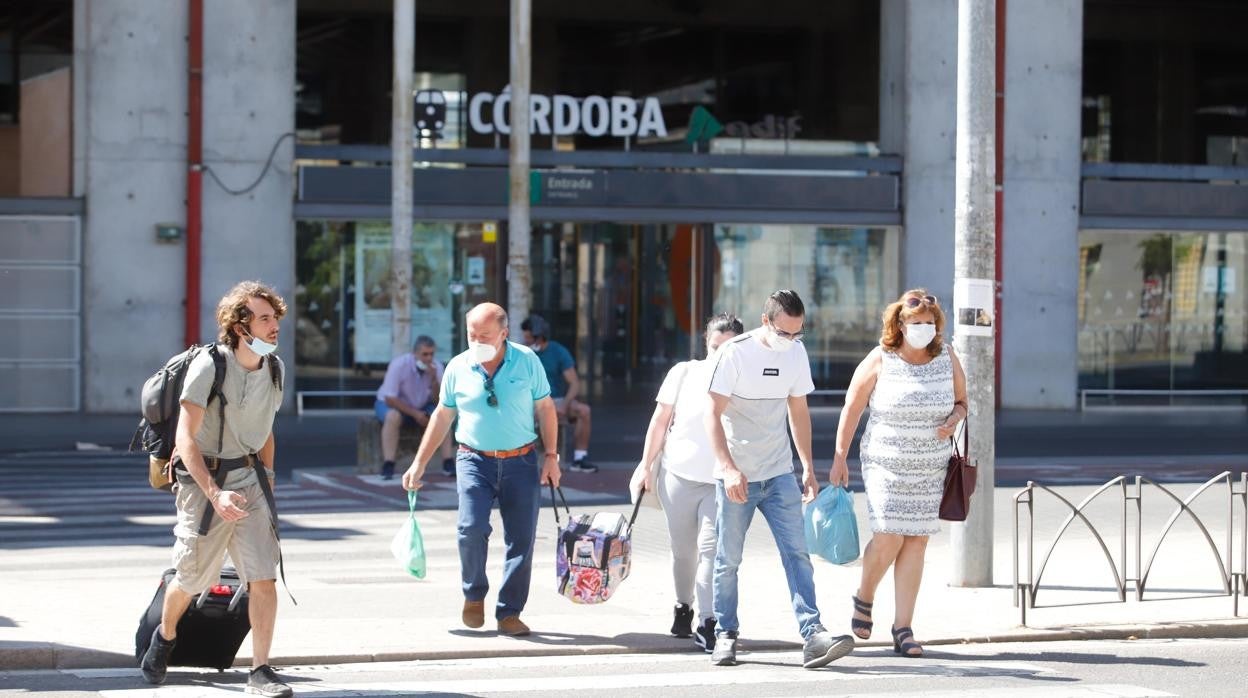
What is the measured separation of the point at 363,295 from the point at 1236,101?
631 inches

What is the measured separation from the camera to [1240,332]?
96.6 feet

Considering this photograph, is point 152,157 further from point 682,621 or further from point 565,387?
point 682,621

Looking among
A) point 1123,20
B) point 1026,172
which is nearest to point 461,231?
point 1026,172

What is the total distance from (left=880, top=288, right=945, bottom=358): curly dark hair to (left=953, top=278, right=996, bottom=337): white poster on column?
1.88 m

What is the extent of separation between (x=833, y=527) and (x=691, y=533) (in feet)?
2.48

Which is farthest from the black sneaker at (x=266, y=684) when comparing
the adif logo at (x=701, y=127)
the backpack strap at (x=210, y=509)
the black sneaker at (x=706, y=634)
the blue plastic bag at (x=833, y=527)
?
the adif logo at (x=701, y=127)

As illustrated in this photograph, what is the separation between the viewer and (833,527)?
9.04 m

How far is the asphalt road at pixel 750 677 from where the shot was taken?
26.4ft

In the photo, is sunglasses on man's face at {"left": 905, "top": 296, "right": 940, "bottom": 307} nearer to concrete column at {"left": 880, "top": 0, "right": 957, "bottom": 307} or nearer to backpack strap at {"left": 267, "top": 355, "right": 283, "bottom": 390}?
backpack strap at {"left": 267, "top": 355, "right": 283, "bottom": 390}

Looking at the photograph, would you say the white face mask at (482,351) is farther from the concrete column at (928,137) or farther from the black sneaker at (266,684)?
the concrete column at (928,137)

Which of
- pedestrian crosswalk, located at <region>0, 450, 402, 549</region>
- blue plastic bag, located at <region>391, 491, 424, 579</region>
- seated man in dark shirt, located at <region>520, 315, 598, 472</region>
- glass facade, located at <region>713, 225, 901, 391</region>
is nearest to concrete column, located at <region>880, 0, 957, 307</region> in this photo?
glass facade, located at <region>713, 225, 901, 391</region>

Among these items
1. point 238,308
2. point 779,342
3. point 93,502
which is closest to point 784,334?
point 779,342

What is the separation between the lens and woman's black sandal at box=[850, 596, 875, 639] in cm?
918

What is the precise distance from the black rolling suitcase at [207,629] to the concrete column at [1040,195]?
2050 centimetres
